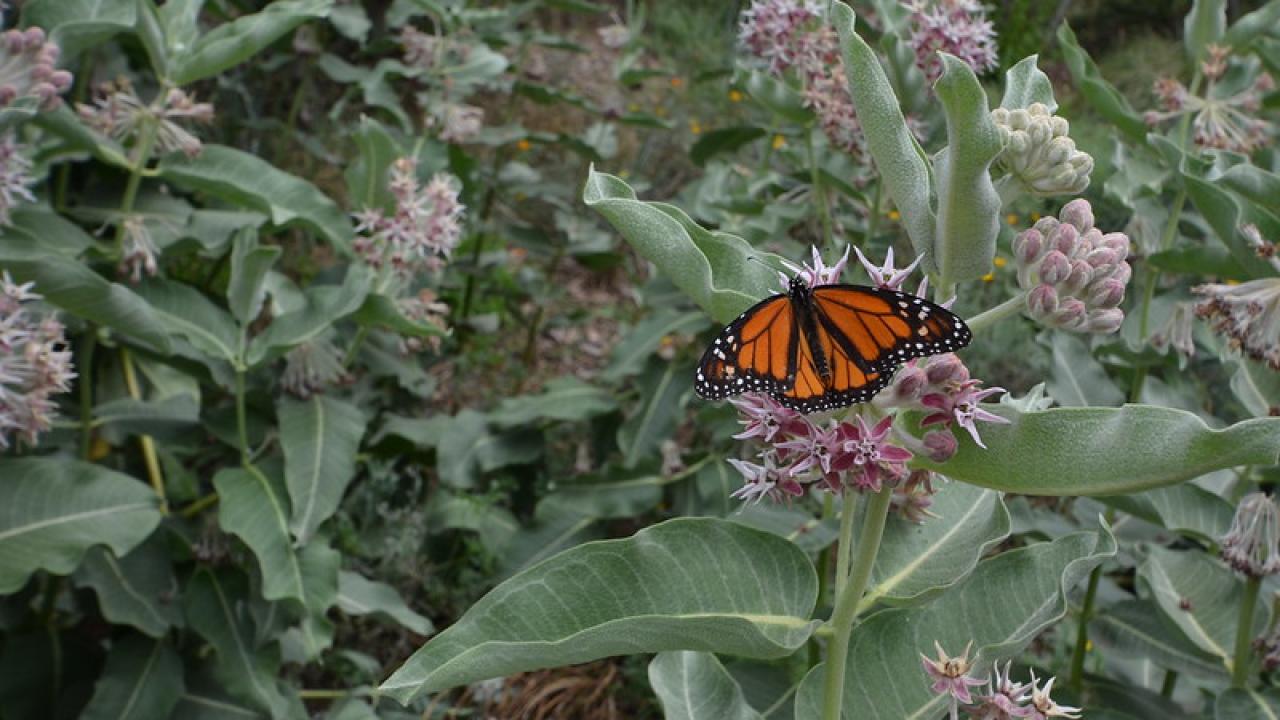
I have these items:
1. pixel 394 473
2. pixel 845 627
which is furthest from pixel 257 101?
pixel 845 627

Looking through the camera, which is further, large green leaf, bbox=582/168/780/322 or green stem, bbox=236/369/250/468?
green stem, bbox=236/369/250/468

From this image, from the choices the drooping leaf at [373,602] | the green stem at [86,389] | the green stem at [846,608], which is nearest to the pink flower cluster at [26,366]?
the green stem at [86,389]

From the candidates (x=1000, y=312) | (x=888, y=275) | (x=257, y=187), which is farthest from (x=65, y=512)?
(x=1000, y=312)

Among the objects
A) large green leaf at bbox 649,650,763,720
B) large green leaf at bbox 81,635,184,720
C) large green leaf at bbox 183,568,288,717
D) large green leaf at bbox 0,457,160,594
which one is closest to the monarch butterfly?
large green leaf at bbox 649,650,763,720

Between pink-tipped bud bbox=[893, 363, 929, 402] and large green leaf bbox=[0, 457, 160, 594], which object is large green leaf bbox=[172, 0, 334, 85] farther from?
pink-tipped bud bbox=[893, 363, 929, 402]

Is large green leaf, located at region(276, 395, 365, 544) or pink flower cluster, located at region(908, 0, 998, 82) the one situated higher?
pink flower cluster, located at region(908, 0, 998, 82)

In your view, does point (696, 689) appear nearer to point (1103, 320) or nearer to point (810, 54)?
point (1103, 320)

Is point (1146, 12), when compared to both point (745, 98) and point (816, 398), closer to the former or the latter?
point (745, 98)
